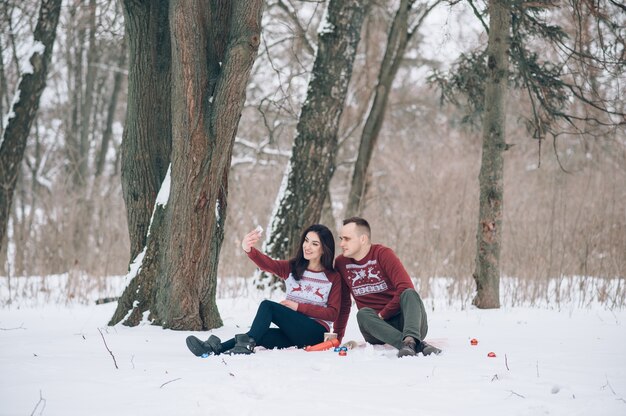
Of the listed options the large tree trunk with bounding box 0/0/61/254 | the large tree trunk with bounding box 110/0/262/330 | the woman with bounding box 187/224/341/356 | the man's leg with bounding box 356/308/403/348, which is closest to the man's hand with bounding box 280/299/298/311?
the woman with bounding box 187/224/341/356

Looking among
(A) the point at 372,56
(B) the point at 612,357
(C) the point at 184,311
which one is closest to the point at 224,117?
(C) the point at 184,311

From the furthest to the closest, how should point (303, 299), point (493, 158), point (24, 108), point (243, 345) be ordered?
1. point (24, 108)
2. point (493, 158)
3. point (303, 299)
4. point (243, 345)

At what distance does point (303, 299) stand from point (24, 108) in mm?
6369

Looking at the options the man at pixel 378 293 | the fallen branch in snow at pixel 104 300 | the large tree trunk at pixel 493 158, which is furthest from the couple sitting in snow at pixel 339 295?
the fallen branch in snow at pixel 104 300

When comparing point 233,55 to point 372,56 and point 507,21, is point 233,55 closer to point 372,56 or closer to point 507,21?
point 507,21

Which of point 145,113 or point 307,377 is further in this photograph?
point 145,113

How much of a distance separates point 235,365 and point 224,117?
7.00ft

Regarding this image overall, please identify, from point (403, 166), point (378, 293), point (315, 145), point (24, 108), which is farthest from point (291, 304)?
point (403, 166)

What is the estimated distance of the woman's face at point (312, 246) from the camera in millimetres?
5348

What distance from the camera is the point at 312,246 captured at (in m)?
5.35

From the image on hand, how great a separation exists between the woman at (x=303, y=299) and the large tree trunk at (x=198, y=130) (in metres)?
0.58

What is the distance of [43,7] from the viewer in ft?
32.8

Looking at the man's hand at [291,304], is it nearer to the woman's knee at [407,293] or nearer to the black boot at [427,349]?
the woman's knee at [407,293]

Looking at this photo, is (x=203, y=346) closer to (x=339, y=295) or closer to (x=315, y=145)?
A: (x=339, y=295)
